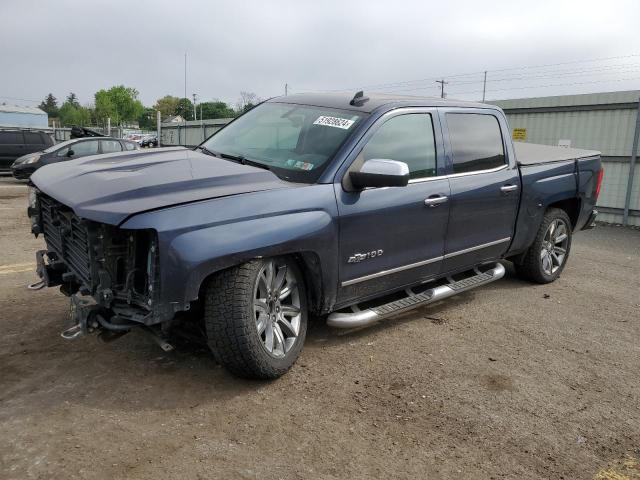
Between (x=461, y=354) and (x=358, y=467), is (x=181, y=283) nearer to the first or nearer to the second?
(x=358, y=467)

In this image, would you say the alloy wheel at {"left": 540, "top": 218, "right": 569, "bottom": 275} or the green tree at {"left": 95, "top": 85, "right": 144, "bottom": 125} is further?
the green tree at {"left": 95, "top": 85, "right": 144, "bottom": 125}

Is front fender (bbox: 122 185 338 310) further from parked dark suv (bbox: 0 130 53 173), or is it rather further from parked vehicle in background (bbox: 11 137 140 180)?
parked dark suv (bbox: 0 130 53 173)

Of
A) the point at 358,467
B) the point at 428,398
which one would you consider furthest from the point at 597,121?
the point at 358,467

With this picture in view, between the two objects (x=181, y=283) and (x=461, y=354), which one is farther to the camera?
(x=461, y=354)

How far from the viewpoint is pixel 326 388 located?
3428 millimetres

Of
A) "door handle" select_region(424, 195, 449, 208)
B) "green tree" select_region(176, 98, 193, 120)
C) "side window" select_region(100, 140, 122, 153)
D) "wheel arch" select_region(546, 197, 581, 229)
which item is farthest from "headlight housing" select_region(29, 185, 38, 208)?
"green tree" select_region(176, 98, 193, 120)

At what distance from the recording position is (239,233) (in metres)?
3.10

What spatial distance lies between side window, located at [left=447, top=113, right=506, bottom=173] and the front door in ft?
0.79

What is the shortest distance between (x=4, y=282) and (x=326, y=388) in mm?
3683

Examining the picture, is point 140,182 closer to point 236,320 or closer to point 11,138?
point 236,320

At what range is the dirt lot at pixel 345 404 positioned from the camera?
8.78 ft

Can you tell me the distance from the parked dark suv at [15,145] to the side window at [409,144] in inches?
663

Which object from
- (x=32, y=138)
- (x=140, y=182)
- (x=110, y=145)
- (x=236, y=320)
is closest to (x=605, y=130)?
(x=236, y=320)

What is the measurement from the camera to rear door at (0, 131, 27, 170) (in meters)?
17.5
